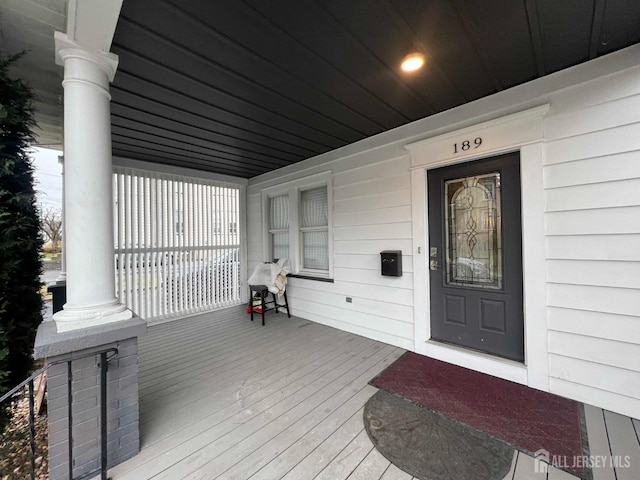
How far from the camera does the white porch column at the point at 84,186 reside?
1532mm

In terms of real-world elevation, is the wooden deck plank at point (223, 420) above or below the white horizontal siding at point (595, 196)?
below

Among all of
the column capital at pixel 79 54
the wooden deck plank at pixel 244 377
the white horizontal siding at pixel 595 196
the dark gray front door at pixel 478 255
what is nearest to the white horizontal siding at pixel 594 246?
the white horizontal siding at pixel 595 196

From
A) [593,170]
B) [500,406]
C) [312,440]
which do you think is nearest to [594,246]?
[593,170]

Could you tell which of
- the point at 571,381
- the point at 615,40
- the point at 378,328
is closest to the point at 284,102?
the point at 615,40

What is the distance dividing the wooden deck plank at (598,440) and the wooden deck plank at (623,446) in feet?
0.07

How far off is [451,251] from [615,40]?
1.92 meters

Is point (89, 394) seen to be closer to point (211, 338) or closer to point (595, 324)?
point (211, 338)

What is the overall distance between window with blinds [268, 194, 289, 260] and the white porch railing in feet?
2.94

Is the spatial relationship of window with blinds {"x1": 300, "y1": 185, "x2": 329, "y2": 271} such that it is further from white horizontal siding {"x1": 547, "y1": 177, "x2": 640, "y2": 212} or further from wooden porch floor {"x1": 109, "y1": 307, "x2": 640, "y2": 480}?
white horizontal siding {"x1": 547, "y1": 177, "x2": 640, "y2": 212}

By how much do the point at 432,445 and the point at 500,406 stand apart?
0.77 meters

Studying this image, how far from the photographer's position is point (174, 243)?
456cm

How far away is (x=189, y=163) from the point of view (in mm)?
4418

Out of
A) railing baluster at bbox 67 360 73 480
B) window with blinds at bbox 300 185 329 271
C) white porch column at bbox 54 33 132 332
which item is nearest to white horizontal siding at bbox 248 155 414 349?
window with blinds at bbox 300 185 329 271

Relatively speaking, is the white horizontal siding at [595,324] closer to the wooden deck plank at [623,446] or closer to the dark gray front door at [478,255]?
the dark gray front door at [478,255]
